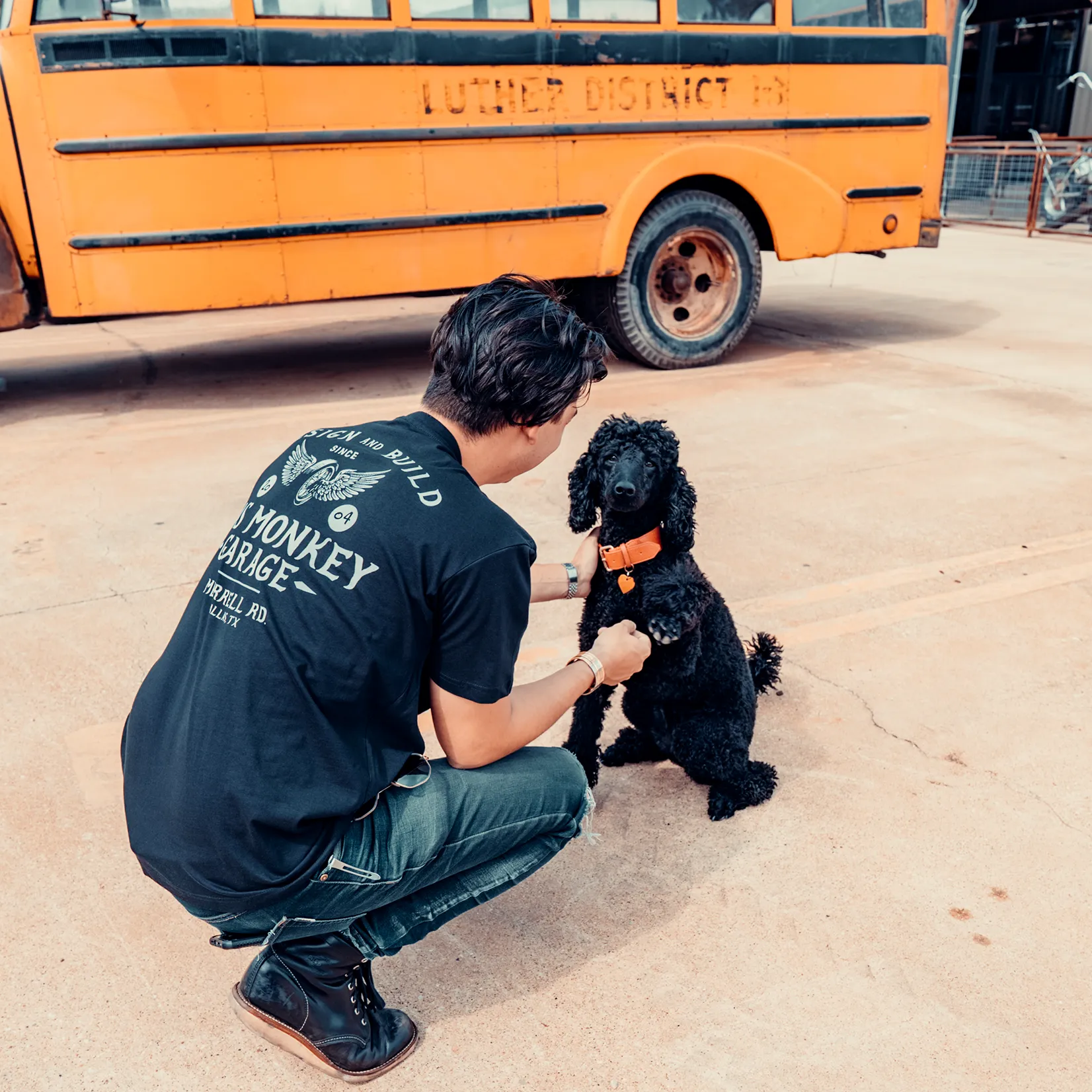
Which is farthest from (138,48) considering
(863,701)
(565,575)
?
(863,701)

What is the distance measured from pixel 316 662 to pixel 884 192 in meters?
7.03

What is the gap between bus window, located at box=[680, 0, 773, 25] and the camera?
264 inches

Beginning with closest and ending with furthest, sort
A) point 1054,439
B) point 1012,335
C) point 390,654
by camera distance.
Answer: point 390,654 < point 1054,439 < point 1012,335

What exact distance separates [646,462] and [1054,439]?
13.3 feet

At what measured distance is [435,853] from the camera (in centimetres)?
194

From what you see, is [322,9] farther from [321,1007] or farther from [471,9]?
[321,1007]

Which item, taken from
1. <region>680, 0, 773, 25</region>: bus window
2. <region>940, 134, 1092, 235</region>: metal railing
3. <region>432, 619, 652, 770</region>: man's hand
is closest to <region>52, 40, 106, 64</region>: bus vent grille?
<region>680, 0, 773, 25</region>: bus window

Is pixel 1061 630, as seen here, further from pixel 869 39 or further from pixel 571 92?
pixel 869 39

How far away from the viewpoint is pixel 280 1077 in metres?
2.03

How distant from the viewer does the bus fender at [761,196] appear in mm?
6938

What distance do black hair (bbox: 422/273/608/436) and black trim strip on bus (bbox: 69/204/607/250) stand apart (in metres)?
4.68

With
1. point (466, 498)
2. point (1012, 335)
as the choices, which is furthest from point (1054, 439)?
point (466, 498)

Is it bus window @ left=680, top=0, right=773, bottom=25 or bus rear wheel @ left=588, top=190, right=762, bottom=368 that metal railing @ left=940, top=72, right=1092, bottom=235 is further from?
bus window @ left=680, top=0, right=773, bottom=25

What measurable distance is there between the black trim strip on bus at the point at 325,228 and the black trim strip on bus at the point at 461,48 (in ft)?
2.83
